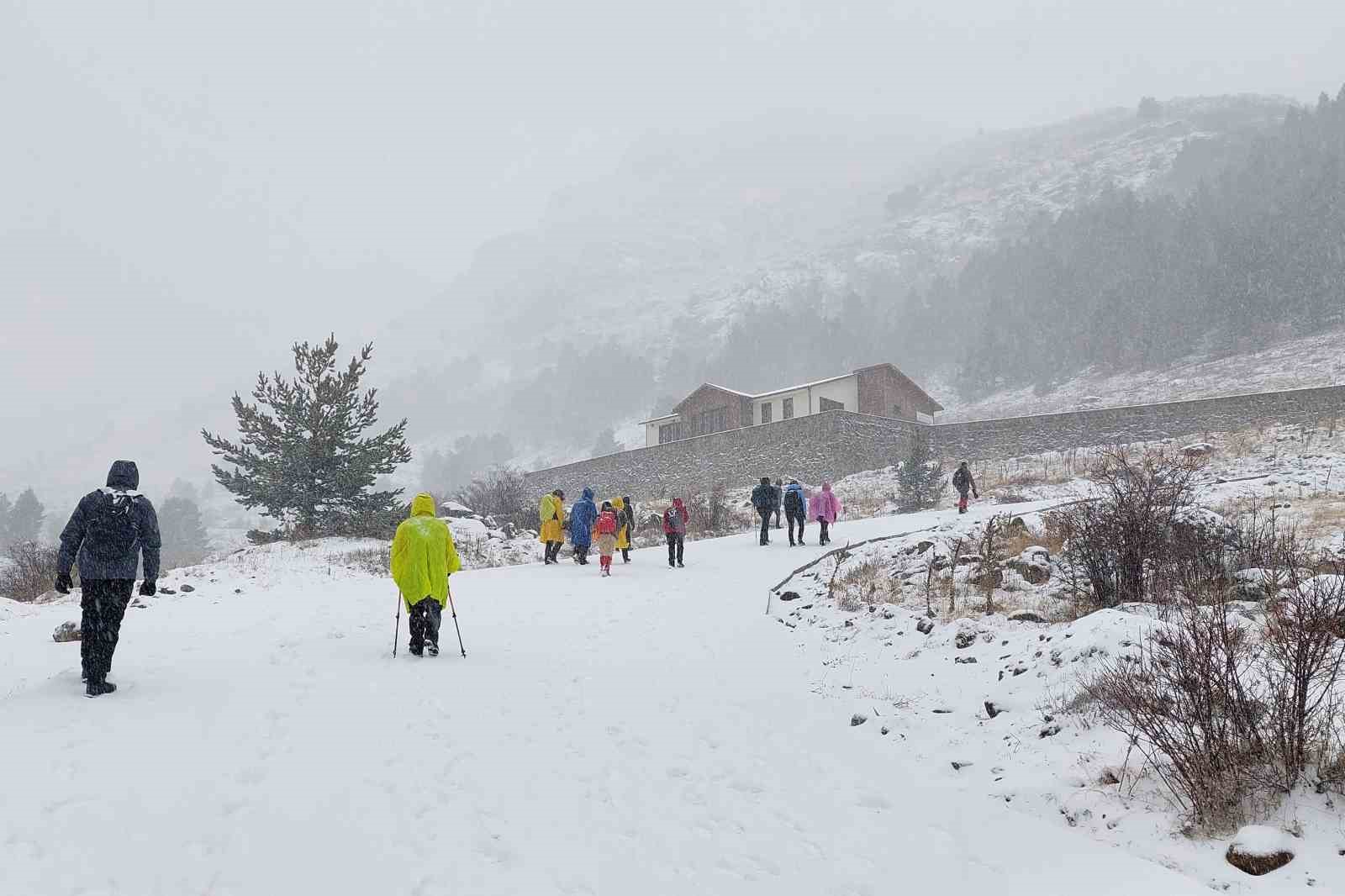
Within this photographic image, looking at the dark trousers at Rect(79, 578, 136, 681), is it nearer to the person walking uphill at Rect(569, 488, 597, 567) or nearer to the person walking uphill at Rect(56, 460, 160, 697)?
the person walking uphill at Rect(56, 460, 160, 697)

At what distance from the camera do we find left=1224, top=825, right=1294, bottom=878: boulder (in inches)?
132

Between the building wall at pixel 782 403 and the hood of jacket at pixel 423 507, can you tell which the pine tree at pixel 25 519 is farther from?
the hood of jacket at pixel 423 507

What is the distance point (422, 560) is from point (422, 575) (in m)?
0.17

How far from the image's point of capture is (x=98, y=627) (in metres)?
6.15

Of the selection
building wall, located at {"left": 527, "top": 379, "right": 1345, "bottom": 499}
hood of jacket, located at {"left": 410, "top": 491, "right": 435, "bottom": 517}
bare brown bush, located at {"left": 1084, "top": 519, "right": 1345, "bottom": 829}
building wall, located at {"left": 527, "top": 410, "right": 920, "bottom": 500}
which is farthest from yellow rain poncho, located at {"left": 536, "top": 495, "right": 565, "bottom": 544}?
building wall, located at {"left": 527, "top": 379, "right": 1345, "bottom": 499}

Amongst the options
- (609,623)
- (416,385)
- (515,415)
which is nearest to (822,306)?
(515,415)

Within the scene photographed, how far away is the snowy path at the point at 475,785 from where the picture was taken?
12.2 ft

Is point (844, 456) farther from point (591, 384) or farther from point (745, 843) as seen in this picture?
point (591, 384)

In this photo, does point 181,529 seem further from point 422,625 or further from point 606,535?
point 422,625

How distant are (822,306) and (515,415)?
2154 inches

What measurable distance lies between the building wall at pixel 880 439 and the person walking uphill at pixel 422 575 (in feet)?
96.4

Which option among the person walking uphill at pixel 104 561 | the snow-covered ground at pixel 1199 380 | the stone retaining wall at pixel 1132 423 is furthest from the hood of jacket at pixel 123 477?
the snow-covered ground at pixel 1199 380

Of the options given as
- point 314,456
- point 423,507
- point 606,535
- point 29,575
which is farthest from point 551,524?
point 29,575

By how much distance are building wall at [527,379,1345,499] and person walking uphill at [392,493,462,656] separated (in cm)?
2939
